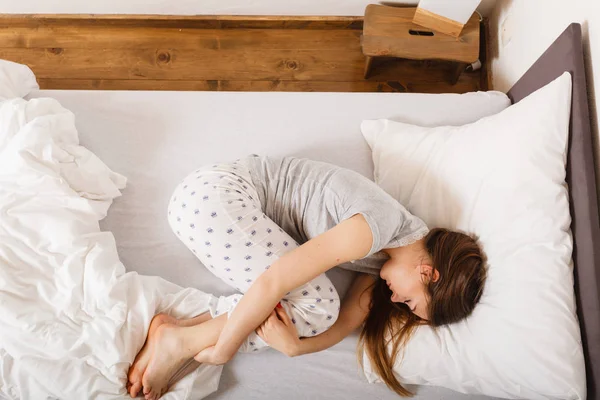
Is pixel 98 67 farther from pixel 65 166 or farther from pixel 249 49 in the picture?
pixel 65 166

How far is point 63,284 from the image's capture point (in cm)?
116

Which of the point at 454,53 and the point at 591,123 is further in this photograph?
the point at 454,53

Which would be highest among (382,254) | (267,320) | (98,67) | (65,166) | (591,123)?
(591,123)

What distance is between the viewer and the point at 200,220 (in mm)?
1167

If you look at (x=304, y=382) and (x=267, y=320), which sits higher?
(x=267, y=320)

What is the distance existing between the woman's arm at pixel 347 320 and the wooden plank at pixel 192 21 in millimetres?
1095

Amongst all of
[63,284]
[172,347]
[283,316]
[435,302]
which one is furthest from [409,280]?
[63,284]

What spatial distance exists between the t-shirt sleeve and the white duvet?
0.44 metres

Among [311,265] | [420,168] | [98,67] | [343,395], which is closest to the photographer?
[311,265]

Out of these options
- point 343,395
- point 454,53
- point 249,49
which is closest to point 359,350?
point 343,395

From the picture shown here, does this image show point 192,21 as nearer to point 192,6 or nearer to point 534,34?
point 192,6

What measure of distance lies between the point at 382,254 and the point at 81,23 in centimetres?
148

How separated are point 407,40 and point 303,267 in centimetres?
99

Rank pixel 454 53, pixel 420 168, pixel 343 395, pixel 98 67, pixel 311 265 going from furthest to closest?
pixel 98 67, pixel 454 53, pixel 420 168, pixel 343 395, pixel 311 265
